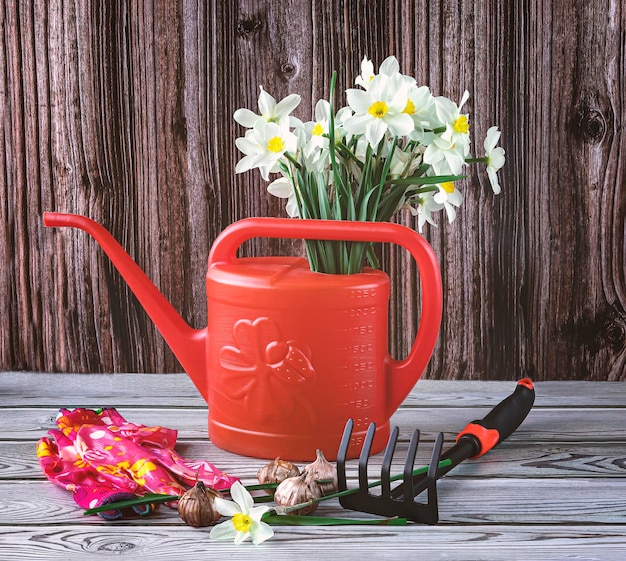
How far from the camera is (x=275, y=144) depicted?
37.2 inches

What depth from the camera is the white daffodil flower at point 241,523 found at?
2.44 ft

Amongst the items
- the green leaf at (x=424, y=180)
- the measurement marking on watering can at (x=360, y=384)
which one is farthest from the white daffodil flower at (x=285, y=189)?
the measurement marking on watering can at (x=360, y=384)

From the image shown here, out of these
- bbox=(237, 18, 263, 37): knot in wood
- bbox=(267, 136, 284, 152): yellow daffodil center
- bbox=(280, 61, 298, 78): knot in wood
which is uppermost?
bbox=(237, 18, 263, 37): knot in wood

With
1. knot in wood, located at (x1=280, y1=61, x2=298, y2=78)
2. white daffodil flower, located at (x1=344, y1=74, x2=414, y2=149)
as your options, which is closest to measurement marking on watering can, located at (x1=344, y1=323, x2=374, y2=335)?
white daffodil flower, located at (x1=344, y1=74, x2=414, y2=149)

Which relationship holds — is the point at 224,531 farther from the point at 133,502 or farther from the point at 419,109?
the point at 419,109

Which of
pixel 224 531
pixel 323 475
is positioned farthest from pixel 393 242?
pixel 224 531

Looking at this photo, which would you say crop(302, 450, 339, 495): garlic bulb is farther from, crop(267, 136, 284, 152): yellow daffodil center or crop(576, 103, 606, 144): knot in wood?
crop(576, 103, 606, 144): knot in wood

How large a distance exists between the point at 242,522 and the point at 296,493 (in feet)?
0.25

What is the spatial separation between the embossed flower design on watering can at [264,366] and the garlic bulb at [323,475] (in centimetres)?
10

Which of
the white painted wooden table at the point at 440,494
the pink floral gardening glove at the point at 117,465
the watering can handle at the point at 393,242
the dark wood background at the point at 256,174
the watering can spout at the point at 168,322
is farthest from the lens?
the dark wood background at the point at 256,174

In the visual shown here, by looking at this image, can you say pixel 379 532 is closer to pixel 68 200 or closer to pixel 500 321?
pixel 500 321

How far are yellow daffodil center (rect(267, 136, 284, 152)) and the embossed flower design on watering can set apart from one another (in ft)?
0.68

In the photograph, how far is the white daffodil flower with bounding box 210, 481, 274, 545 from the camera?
75 cm

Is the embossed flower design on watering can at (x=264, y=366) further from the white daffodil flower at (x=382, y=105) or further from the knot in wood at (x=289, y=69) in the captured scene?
the knot in wood at (x=289, y=69)
